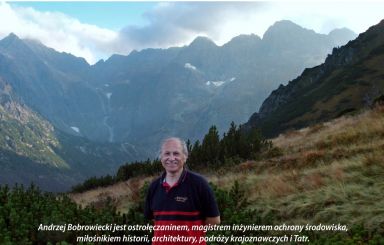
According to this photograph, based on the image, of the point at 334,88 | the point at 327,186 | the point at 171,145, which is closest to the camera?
the point at 171,145

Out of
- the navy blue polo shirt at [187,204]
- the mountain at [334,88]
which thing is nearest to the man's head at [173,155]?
the navy blue polo shirt at [187,204]

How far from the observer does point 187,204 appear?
551 cm

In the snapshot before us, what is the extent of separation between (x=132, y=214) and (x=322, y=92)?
4007 inches

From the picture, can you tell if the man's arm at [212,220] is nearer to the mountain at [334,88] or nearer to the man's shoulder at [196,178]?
the man's shoulder at [196,178]

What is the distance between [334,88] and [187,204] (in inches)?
4025

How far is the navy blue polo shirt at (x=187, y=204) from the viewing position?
18.1 feet

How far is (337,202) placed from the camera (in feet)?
29.0

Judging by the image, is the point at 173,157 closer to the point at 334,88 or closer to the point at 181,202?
the point at 181,202

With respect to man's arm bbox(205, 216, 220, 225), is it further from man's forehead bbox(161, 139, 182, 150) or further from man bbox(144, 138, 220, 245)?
man's forehead bbox(161, 139, 182, 150)

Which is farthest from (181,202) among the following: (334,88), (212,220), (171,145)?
(334,88)

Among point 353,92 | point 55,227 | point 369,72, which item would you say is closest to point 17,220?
point 55,227

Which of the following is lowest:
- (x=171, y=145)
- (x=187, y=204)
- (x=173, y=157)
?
(x=187, y=204)

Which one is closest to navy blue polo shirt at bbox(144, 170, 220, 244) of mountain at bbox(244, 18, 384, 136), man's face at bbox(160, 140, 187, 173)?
man's face at bbox(160, 140, 187, 173)

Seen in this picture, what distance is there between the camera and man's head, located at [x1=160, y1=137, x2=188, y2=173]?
18.3ft
